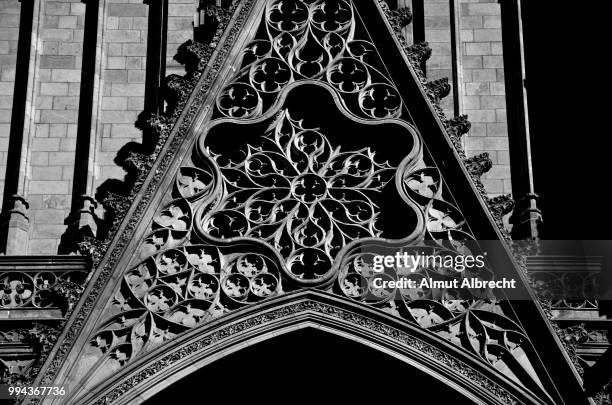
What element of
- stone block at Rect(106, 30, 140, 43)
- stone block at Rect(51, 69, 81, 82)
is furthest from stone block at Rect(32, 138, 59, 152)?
stone block at Rect(106, 30, 140, 43)

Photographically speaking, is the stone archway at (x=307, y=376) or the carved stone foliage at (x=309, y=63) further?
the carved stone foliage at (x=309, y=63)

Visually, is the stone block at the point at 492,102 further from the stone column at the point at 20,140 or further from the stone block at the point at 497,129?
the stone column at the point at 20,140

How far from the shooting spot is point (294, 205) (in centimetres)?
1920

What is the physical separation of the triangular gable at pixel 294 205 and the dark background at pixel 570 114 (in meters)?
1.75

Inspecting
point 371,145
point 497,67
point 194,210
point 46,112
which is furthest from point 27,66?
point 497,67

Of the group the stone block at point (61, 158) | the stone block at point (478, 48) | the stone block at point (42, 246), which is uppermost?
the stone block at point (478, 48)

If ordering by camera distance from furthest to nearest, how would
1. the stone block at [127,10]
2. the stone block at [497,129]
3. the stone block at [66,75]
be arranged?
the stone block at [127,10] < the stone block at [66,75] < the stone block at [497,129]

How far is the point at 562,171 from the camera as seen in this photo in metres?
20.6

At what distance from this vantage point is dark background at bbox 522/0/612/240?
2003cm

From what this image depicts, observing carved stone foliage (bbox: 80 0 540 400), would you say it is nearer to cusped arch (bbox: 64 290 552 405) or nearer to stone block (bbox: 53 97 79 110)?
cusped arch (bbox: 64 290 552 405)

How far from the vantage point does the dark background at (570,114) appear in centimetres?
2003

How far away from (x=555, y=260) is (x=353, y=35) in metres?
4.18

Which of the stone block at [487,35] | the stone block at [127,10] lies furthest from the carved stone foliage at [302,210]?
the stone block at [127,10]

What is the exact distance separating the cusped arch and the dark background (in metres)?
2.63
